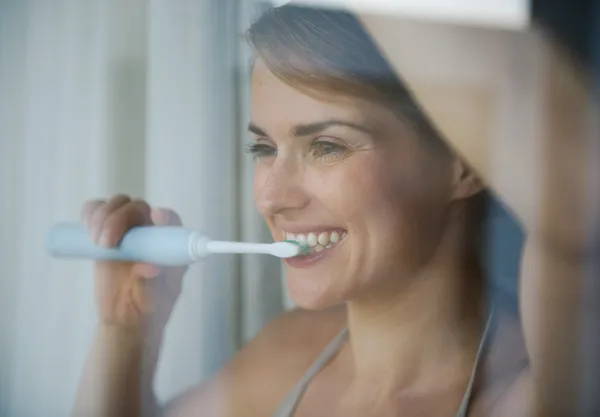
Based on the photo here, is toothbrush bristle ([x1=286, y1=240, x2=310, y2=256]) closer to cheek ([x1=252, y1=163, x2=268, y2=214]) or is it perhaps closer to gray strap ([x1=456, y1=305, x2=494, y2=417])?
cheek ([x1=252, y1=163, x2=268, y2=214])

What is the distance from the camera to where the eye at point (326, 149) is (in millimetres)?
663

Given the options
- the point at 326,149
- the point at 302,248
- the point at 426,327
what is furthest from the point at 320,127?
the point at 426,327

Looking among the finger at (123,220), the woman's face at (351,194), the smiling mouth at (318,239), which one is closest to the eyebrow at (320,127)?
the woman's face at (351,194)

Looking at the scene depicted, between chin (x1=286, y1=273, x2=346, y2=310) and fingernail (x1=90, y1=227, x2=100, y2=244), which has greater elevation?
fingernail (x1=90, y1=227, x2=100, y2=244)

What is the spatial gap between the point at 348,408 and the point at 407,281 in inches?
5.9

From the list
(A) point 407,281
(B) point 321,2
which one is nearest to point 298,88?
(B) point 321,2

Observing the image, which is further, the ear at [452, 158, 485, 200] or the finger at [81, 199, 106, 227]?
the finger at [81, 199, 106, 227]

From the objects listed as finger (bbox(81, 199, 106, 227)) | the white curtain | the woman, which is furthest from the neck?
finger (bbox(81, 199, 106, 227))

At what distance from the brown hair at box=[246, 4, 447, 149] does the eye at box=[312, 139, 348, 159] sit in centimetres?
5

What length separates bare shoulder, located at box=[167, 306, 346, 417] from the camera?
0.70 meters

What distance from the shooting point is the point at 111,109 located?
0.78 metres

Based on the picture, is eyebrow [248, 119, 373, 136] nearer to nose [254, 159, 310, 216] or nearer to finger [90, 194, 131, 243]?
nose [254, 159, 310, 216]

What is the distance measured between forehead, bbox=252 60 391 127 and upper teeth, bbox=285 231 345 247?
12 centimetres

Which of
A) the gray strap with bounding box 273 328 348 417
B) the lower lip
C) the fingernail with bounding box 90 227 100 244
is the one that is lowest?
the gray strap with bounding box 273 328 348 417
